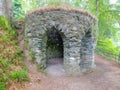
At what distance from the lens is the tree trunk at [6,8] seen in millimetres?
10508

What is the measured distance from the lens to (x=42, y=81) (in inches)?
320

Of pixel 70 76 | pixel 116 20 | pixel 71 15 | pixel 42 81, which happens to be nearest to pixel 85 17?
pixel 71 15

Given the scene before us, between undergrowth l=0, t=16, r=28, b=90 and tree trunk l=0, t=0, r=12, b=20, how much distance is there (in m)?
0.62

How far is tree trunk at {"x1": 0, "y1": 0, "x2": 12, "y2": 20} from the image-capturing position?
10508 mm

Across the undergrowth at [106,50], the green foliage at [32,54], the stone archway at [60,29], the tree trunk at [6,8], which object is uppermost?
the tree trunk at [6,8]

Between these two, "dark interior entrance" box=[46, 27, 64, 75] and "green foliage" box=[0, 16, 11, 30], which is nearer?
"green foliage" box=[0, 16, 11, 30]

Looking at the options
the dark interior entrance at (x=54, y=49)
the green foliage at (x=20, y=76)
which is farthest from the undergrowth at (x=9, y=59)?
the dark interior entrance at (x=54, y=49)

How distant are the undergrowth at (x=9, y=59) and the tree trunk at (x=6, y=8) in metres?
0.62

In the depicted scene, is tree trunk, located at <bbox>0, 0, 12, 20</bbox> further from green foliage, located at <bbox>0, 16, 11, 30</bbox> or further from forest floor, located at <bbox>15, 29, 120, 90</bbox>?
forest floor, located at <bbox>15, 29, 120, 90</bbox>

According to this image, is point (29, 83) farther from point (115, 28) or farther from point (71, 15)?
point (115, 28)

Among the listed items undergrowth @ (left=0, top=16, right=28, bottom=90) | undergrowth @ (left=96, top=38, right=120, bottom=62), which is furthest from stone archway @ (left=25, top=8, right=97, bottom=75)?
undergrowth @ (left=96, top=38, right=120, bottom=62)

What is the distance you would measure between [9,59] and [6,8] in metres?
4.06

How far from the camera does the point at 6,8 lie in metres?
10.8

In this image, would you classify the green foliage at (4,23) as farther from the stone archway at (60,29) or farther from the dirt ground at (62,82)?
the dirt ground at (62,82)
